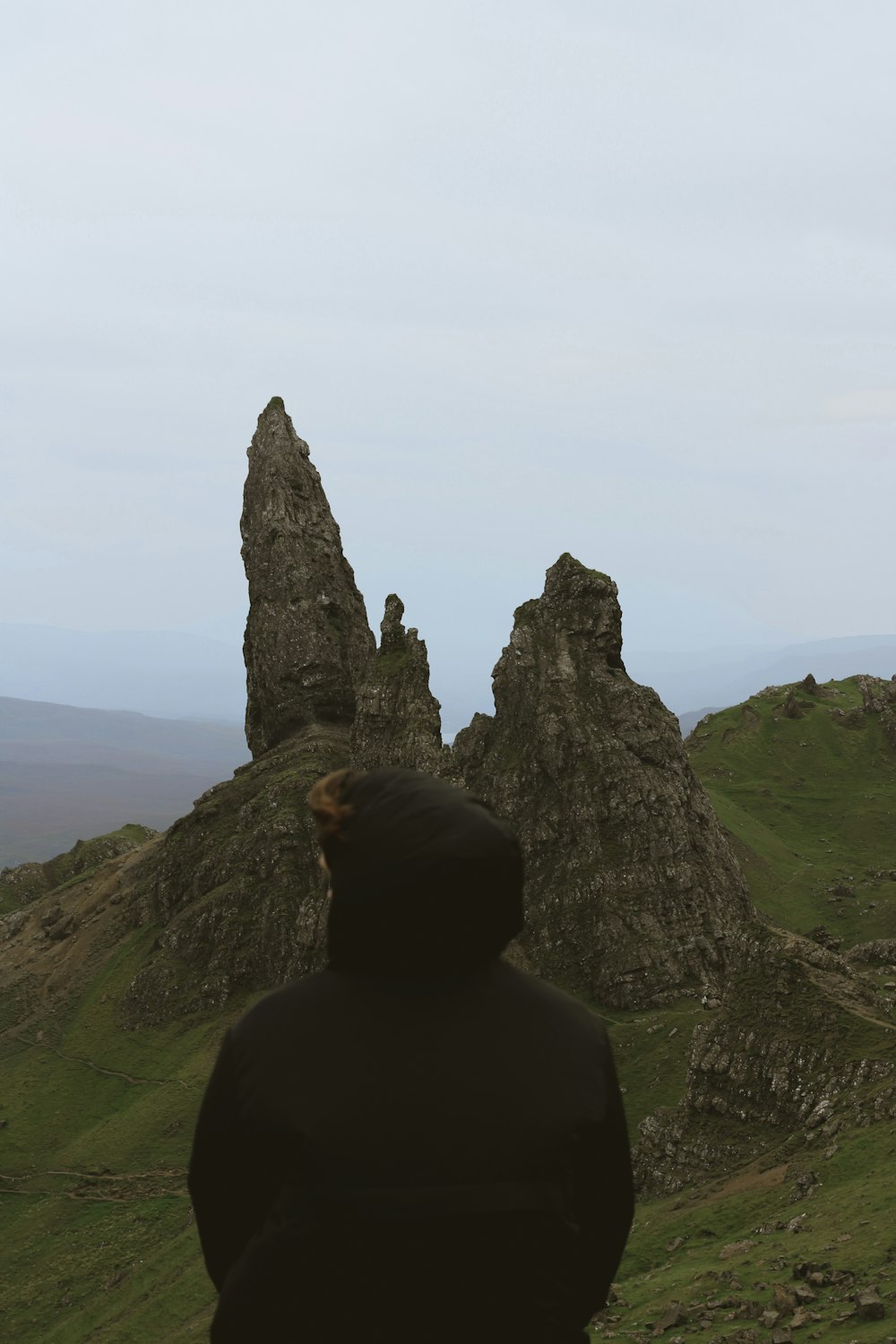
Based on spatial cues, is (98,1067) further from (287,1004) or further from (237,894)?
(287,1004)

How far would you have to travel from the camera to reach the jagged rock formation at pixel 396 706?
100000 millimetres

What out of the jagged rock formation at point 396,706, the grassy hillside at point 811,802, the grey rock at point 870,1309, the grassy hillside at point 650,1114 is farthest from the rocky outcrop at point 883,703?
the grey rock at point 870,1309

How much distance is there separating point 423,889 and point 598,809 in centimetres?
8692

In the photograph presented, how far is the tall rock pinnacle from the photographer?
135 m

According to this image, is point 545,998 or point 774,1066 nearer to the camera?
point 545,998

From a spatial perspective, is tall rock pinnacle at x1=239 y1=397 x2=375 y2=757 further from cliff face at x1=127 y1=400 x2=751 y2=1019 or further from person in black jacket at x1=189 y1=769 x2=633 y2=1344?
person in black jacket at x1=189 y1=769 x2=633 y2=1344

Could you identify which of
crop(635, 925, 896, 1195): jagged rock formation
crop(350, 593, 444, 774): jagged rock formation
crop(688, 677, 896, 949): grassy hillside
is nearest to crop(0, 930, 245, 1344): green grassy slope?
crop(635, 925, 896, 1195): jagged rock formation

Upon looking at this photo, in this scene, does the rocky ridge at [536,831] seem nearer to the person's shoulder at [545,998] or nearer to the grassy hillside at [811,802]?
the grassy hillside at [811,802]

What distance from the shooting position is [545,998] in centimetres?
668

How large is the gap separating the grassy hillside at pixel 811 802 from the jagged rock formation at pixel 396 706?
32.7m

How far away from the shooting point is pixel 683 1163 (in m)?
41.9

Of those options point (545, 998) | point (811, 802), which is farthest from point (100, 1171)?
point (545, 998)

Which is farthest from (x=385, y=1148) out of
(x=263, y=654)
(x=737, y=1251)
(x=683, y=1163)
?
(x=263, y=654)

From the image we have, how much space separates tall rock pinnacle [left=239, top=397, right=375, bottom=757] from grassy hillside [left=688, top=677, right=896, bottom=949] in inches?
1758
